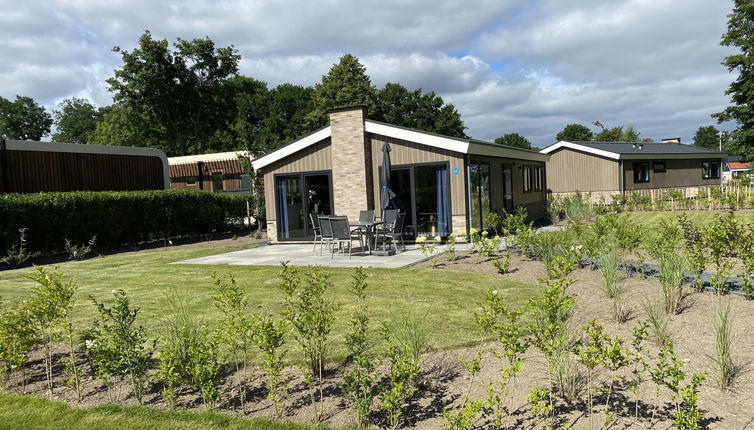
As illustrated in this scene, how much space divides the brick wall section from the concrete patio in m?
1.75

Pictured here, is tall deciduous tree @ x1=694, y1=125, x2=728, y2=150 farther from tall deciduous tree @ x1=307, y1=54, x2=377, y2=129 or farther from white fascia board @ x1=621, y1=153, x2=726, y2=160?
tall deciduous tree @ x1=307, y1=54, x2=377, y2=129

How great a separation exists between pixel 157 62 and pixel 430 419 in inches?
1322

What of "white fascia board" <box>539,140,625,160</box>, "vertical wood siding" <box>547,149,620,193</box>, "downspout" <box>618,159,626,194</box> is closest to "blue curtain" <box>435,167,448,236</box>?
"white fascia board" <box>539,140,625,160</box>

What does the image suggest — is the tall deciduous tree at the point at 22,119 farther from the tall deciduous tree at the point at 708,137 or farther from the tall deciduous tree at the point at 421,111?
the tall deciduous tree at the point at 708,137

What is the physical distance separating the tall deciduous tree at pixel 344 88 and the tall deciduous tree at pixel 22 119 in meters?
51.4

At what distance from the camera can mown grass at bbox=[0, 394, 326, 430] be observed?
3209 millimetres

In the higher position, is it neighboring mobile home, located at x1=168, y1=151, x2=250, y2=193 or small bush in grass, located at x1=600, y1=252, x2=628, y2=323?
neighboring mobile home, located at x1=168, y1=151, x2=250, y2=193

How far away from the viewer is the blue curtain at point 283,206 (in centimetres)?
1477

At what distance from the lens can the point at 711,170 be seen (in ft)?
106

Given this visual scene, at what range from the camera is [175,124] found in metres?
34.1

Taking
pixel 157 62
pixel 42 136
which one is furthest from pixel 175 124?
pixel 42 136

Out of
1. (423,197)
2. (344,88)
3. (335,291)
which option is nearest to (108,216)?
(423,197)

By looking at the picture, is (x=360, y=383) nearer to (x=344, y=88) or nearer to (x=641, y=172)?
(x=641, y=172)

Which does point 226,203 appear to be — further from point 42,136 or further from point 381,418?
point 42,136
